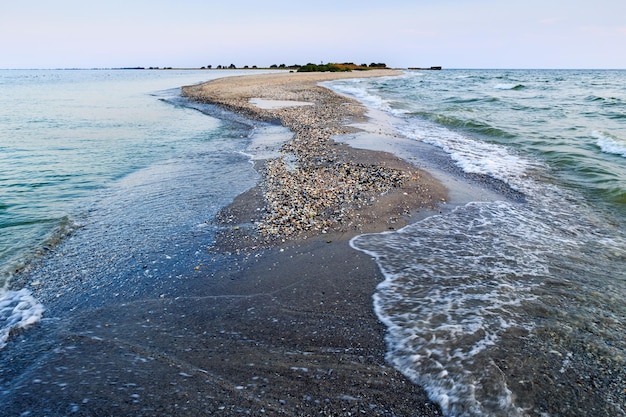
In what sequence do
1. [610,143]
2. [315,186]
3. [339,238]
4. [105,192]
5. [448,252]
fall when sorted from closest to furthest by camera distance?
[448,252], [339,238], [315,186], [105,192], [610,143]

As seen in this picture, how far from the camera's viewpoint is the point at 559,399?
3629mm

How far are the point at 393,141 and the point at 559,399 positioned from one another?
13.5 m

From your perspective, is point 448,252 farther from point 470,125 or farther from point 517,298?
point 470,125

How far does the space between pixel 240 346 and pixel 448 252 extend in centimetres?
413

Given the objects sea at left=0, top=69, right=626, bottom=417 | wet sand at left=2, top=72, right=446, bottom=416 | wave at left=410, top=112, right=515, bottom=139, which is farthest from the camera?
wave at left=410, top=112, right=515, bottom=139

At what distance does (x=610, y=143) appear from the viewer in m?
15.6

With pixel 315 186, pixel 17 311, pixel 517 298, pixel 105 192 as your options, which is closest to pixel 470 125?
pixel 315 186

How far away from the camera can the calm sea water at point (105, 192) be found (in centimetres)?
662

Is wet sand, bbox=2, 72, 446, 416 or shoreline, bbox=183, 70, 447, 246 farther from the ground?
→ shoreline, bbox=183, 70, 447, 246

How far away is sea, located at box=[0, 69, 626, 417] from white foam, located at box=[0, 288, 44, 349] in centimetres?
2

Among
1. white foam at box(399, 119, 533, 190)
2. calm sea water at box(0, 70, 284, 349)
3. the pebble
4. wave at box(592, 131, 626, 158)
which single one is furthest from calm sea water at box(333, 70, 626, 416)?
calm sea water at box(0, 70, 284, 349)

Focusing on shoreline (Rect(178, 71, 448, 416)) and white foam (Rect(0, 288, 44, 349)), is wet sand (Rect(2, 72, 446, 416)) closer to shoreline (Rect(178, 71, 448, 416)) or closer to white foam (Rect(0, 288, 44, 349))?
shoreline (Rect(178, 71, 448, 416))

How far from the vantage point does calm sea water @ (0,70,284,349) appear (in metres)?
6.62

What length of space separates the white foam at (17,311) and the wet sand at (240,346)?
0.91ft
